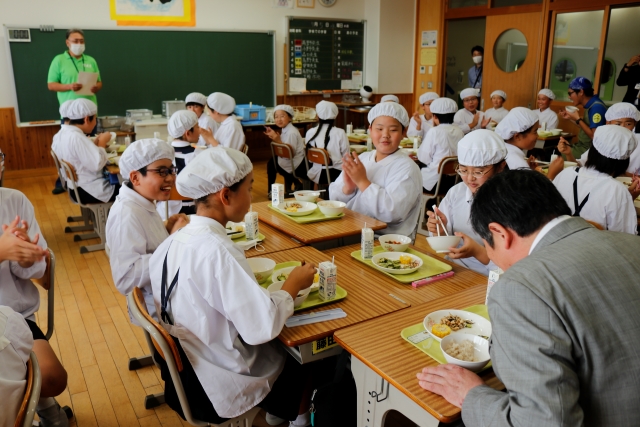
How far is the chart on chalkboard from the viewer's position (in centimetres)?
898

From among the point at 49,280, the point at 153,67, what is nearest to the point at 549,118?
the point at 153,67

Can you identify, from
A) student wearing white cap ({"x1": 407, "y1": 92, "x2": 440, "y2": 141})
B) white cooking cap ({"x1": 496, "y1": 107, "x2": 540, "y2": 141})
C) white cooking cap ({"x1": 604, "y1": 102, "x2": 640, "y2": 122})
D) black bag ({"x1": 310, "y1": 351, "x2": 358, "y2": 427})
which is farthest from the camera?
student wearing white cap ({"x1": 407, "y1": 92, "x2": 440, "y2": 141})

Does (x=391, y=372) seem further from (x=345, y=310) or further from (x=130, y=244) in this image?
(x=130, y=244)

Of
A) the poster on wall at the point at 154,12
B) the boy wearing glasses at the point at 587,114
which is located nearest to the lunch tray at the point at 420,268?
the boy wearing glasses at the point at 587,114

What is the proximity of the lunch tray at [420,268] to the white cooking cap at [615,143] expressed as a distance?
1.45 meters

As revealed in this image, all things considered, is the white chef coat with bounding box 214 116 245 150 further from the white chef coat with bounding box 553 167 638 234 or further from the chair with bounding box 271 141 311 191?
the white chef coat with bounding box 553 167 638 234

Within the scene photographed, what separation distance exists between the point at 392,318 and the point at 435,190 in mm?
3577

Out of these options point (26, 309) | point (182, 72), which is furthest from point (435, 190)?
point (182, 72)

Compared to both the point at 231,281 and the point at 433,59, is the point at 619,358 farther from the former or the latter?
the point at 433,59

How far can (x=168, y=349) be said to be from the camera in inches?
67.3

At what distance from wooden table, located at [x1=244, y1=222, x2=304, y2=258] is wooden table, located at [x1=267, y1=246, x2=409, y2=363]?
151 millimetres

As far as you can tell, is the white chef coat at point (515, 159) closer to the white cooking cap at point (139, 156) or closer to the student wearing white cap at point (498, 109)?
the white cooking cap at point (139, 156)

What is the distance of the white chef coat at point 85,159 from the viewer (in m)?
4.74

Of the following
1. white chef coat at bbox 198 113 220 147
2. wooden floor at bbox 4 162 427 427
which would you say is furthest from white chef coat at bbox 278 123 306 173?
wooden floor at bbox 4 162 427 427
